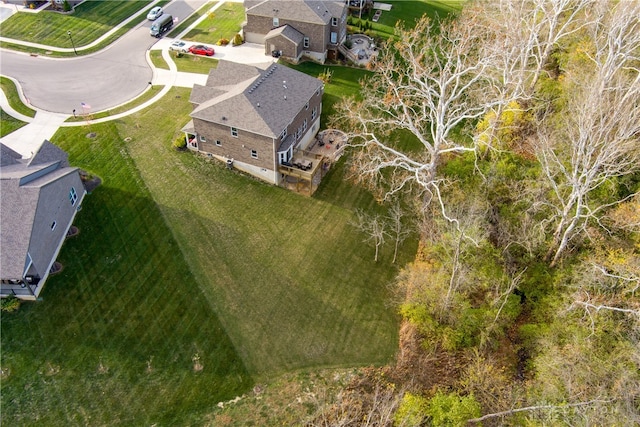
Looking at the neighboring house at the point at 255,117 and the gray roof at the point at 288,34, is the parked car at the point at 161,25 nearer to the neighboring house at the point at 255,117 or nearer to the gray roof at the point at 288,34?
the gray roof at the point at 288,34

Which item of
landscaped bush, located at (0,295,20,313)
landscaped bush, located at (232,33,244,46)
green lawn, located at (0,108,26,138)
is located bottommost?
landscaped bush, located at (0,295,20,313)

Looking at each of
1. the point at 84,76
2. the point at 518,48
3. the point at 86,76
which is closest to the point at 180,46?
the point at 86,76

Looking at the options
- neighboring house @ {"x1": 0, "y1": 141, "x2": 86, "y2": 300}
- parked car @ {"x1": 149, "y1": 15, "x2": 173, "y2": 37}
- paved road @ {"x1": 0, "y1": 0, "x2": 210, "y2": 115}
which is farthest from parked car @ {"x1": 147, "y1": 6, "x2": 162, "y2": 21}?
neighboring house @ {"x1": 0, "y1": 141, "x2": 86, "y2": 300}

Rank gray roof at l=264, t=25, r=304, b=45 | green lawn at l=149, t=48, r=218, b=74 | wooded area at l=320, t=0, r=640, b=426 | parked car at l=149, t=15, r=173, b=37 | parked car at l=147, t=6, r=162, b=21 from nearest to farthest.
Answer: wooded area at l=320, t=0, r=640, b=426 < green lawn at l=149, t=48, r=218, b=74 < gray roof at l=264, t=25, r=304, b=45 < parked car at l=149, t=15, r=173, b=37 < parked car at l=147, t=6, r=162, b=21

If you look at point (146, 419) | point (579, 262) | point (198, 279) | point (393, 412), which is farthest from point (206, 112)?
point (579, 262)

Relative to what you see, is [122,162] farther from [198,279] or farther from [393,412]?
[393,412]

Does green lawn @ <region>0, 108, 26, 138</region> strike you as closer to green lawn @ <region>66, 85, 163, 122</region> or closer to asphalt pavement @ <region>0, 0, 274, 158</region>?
asphalt pavement @ <region>0, 0, 274, 158</region>
